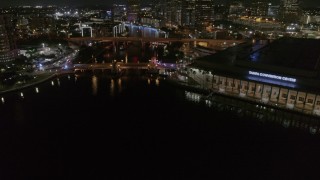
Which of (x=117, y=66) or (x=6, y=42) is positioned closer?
(x=6, y=42)

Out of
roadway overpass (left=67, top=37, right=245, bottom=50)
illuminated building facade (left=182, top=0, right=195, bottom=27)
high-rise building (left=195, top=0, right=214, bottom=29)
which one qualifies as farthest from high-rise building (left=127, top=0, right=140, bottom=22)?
roadway overpass (left=67, top=37, right=245, bottom=50)

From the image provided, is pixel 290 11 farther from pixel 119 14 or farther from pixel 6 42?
pixel 6 42

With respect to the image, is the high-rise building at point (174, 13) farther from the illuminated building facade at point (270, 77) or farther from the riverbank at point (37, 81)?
the riverbank at point (37, 81)

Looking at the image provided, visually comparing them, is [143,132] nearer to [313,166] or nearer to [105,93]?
[105,93]

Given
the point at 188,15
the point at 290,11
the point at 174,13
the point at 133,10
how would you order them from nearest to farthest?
the point at 188,15, the point at 174,13, the point at 290,11, the point at 133,10

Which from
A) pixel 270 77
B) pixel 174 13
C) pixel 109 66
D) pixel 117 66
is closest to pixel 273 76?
pixel 270 77

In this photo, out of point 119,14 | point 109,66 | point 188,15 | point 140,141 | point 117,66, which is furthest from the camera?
point 119,14
